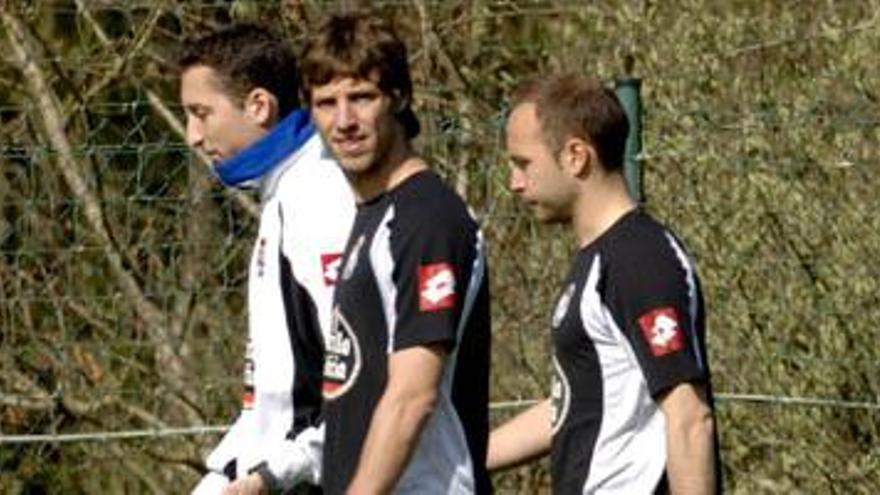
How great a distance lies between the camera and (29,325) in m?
10.1

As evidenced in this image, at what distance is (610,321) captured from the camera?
5.97m

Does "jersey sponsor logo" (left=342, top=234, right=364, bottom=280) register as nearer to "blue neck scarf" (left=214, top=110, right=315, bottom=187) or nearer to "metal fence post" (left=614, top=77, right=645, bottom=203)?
"blue neck scarf" (left=214, top=110, right=315, bottom=187)

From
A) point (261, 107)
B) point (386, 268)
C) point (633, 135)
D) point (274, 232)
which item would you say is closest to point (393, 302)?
point (386, 268)

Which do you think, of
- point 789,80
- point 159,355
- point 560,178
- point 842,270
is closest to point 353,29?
point 560,178

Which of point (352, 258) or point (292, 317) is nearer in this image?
point (352, 258)

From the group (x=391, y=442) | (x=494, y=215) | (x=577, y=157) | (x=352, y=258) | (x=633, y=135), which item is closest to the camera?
(x=391, y=442)

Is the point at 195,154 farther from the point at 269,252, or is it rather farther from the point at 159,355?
the point at 269,252

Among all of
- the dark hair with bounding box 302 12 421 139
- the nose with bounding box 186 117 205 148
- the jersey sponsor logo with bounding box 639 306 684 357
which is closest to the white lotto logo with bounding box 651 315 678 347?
the jersey sponsor logo with bounding box 639 306 684 357

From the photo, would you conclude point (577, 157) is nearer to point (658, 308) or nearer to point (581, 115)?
point (581, 115)

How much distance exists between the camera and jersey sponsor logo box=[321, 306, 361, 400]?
19.6 ft

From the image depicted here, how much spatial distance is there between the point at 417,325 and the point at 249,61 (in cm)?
108

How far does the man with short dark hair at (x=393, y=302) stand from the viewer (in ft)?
19.0

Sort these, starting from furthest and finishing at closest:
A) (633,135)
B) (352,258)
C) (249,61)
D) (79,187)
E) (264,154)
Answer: (79,187) → (633,135) → (249,61) → (264,154) → (352,258)

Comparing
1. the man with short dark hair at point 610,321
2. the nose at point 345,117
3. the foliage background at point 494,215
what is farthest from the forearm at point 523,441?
the foliage background at point 494,215
